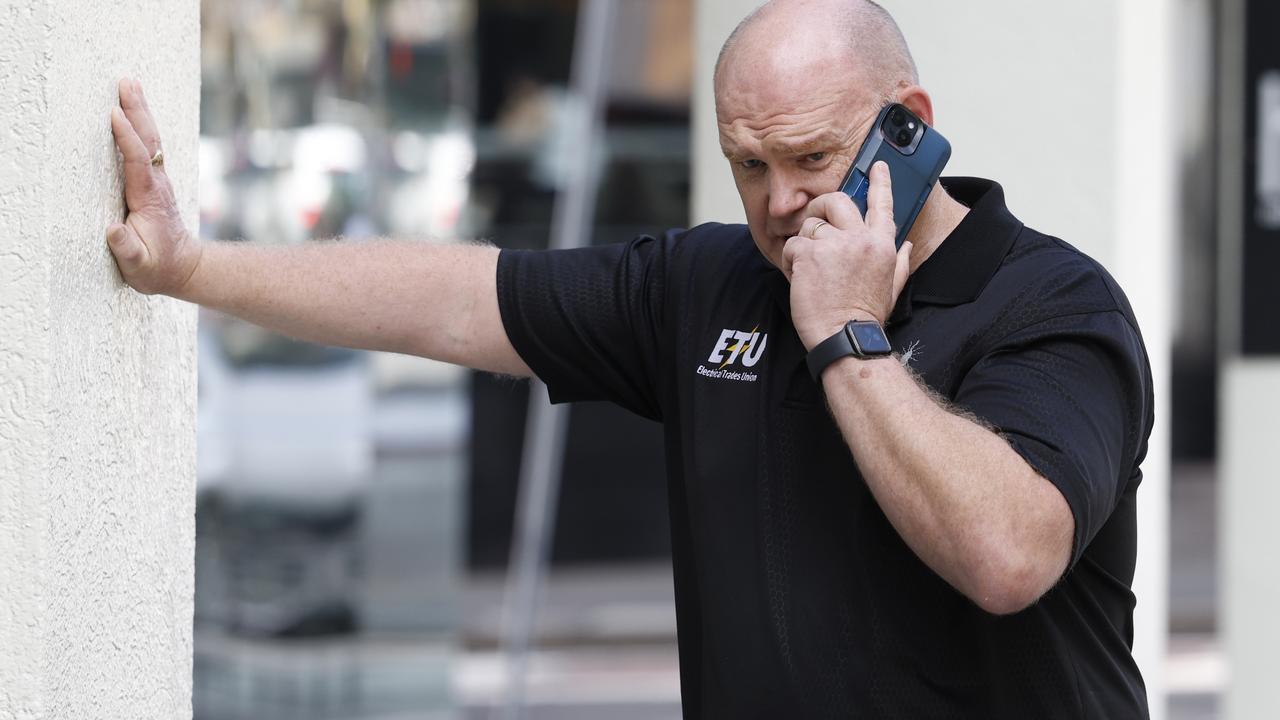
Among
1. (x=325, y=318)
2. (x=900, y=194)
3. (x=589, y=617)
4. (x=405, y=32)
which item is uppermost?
(x=405, y=32)

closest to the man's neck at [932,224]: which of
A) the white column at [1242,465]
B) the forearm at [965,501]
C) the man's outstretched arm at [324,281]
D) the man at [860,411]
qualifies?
the man at [860,411]

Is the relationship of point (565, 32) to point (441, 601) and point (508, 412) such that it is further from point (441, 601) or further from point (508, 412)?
point (441, 601)

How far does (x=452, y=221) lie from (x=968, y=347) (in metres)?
6.33

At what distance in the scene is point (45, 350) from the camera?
159cm

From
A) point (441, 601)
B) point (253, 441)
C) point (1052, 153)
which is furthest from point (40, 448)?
point (441, 601)

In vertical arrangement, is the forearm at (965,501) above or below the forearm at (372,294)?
below

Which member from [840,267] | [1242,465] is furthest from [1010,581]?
[1242,465]

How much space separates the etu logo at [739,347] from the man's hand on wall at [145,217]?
2.12 ft

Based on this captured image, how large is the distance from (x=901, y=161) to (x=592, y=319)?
503 millimetres

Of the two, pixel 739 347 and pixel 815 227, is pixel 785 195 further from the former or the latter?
pixel 739 347

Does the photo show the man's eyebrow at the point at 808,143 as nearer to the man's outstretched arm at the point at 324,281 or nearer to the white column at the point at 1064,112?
the man's outstretched arm at the point at 324,281

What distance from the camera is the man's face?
1933 mm

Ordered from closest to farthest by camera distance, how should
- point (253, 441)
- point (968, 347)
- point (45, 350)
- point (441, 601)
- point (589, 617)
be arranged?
point (45, 350)
point (968, 347)
point (253, 441)
point (441, 601)
point (589, 617)

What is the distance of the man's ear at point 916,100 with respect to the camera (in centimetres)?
202
